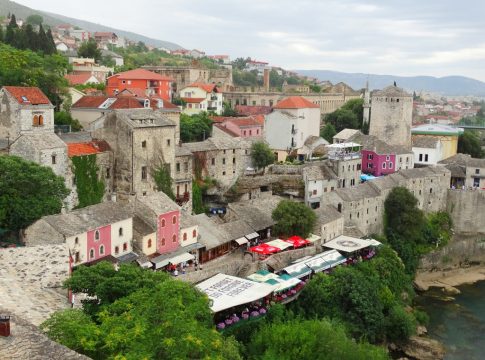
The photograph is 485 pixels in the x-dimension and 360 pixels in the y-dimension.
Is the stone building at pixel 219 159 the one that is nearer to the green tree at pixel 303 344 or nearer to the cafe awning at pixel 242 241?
the cafe awning at pixel 242 241

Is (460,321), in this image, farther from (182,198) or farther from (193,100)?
(193,100)

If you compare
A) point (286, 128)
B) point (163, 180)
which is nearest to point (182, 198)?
point (163, 180)

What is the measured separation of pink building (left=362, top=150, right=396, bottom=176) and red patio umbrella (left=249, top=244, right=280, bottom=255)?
2174 centimetres

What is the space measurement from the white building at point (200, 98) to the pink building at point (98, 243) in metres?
32.7

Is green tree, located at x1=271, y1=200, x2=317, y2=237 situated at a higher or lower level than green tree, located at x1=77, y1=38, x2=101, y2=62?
lower

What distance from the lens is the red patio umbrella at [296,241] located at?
128 ft

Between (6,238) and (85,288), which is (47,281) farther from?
(6,238)

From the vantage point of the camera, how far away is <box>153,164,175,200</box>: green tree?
38.8m

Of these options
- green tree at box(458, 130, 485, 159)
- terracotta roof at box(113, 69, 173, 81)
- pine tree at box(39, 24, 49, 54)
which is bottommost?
green tree at box(458, 130, 485, 159)

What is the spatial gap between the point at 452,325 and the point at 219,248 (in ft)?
52.9

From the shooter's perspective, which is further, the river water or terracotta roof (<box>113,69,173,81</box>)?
terracotta roof (<box>113,69,173,81</box>)

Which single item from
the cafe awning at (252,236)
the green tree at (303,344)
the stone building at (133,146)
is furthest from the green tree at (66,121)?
the green tree at (303,344)

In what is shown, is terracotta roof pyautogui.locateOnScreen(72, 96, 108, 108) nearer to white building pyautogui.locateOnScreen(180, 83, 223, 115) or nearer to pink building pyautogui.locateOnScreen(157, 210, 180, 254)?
pink building pyautogui.locateOnScreen(157, 210, 180, 254)

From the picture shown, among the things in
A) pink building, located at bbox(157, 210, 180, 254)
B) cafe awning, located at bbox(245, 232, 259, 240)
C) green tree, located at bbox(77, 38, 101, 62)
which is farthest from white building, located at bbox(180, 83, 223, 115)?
pink building, located at bbox(157, 210, 180, 254)
